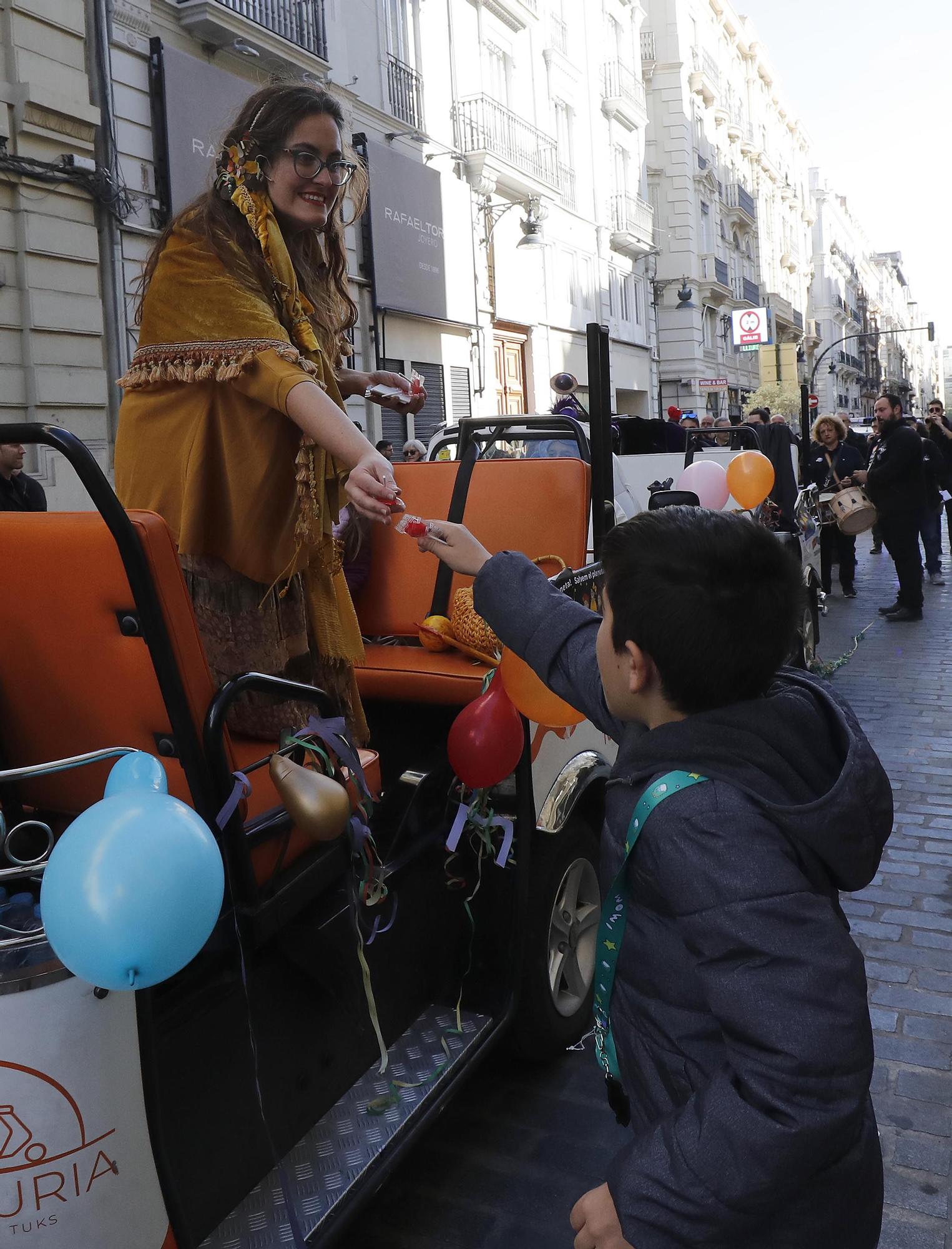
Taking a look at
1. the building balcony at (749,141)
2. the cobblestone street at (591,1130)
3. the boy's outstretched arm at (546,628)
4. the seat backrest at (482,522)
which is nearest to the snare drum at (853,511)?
the cobblestone street at (591,1130)

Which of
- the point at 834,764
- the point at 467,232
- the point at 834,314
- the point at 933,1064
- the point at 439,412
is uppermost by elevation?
the point at 834,314

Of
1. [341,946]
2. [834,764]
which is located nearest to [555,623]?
[834,764]

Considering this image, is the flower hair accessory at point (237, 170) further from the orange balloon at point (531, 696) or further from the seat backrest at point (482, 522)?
the seat backrest at point (482, 522)

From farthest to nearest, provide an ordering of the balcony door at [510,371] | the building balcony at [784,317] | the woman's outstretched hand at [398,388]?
the building balcony at [784,317], the balcony door at [510,371], the woman's outstretched hand at [398,388]

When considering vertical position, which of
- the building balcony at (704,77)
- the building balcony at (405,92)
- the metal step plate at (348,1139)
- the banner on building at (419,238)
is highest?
the building balcony at (704,77)

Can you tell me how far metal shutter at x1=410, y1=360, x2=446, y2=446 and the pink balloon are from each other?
40.0ft

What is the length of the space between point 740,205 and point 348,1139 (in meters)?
44.7

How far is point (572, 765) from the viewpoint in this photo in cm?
289

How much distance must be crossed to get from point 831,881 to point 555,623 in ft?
2.09

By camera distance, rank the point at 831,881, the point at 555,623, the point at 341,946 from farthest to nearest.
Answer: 1. the point at 341,946
2. the point at 555,623
3. the point at 831,881

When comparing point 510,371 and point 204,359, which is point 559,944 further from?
point 510,371

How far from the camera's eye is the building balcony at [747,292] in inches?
1574

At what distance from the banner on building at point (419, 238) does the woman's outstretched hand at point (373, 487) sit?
Answer: 577 inches

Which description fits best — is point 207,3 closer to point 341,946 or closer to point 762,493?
point 762,493
